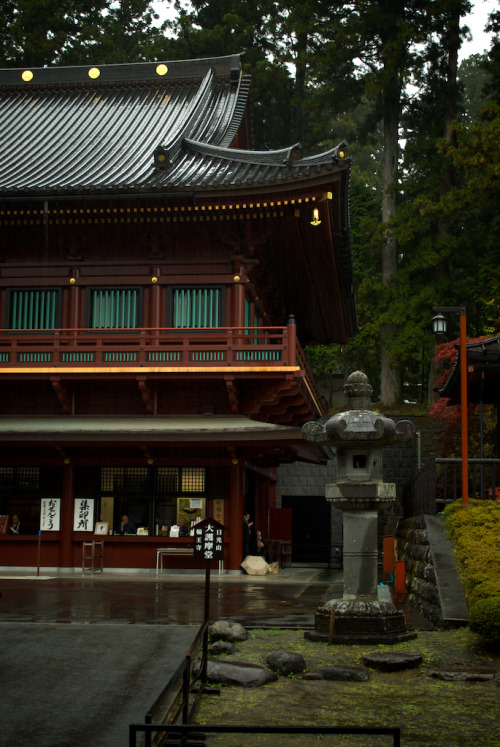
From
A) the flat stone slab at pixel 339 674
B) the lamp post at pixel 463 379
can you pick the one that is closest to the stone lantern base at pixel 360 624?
the flat stone slab at pixel 339 674

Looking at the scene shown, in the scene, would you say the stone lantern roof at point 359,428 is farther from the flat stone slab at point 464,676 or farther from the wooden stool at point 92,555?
the wooden stool at point 92,555

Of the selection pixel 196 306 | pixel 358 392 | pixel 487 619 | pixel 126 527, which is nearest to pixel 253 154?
pixel 196 306

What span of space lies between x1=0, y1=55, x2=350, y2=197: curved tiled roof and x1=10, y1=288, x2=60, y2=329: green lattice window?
309 centimetres

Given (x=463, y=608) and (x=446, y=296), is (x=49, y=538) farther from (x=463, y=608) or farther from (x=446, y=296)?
(x=446, y=296)

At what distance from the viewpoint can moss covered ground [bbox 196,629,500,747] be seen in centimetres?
669

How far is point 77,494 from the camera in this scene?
22328 mm

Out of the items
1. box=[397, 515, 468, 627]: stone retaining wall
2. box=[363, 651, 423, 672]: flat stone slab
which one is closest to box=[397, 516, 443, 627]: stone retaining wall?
box=[397, 515, 468, 627]: stone retaining wall

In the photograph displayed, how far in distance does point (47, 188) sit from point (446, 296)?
23776 millimetres

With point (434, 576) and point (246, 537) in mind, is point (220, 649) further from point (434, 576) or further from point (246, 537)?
point (246, 537)

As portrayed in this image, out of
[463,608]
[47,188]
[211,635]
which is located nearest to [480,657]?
[463,608]

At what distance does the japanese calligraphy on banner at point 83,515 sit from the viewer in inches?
867

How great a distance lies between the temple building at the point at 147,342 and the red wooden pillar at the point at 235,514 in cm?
4

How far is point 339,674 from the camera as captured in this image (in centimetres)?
845

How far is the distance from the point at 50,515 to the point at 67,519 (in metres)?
0.50
